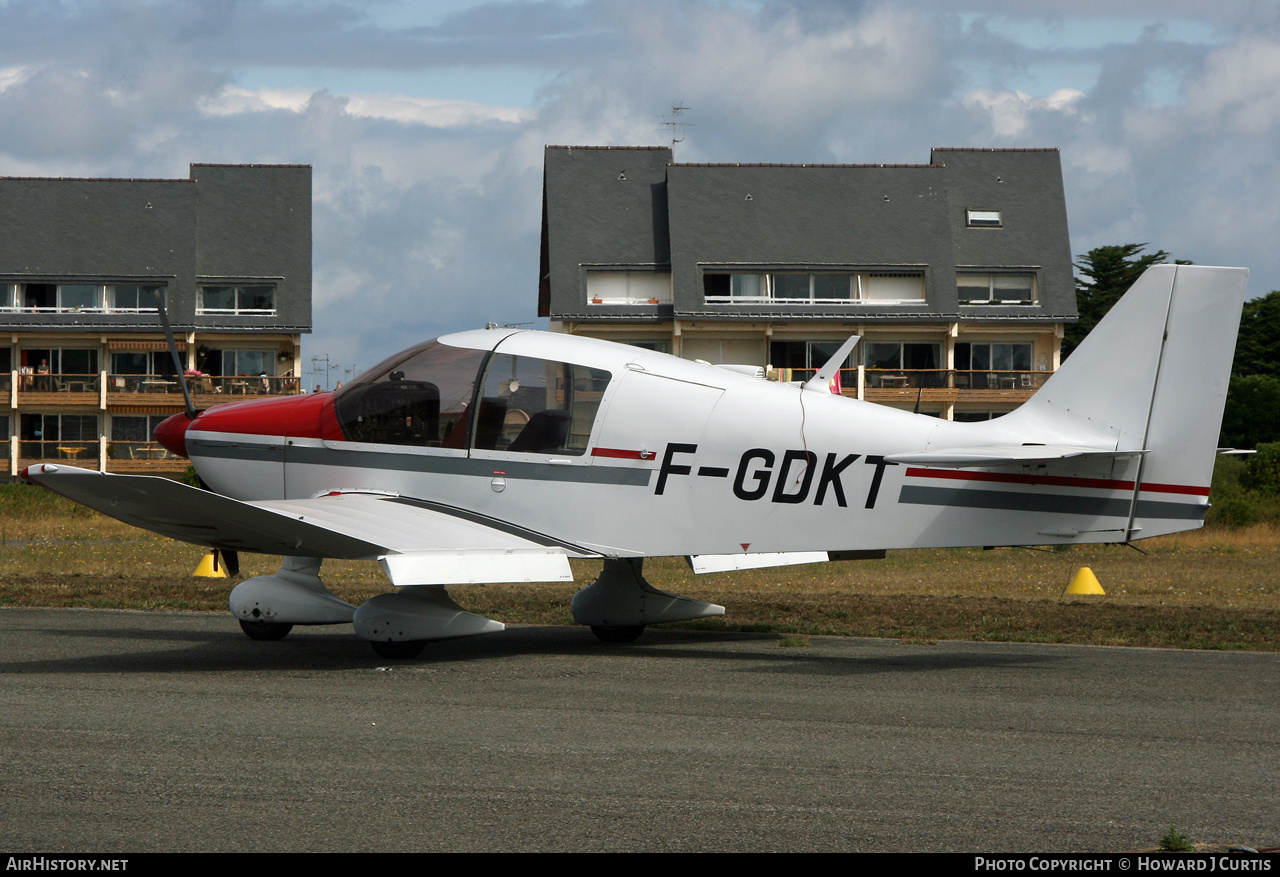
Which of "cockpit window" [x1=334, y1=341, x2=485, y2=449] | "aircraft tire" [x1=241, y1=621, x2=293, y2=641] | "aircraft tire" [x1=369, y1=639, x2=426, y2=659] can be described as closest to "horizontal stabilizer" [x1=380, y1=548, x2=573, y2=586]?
"aircraft tire" [x1=369, y1=639, x2=426, y2=659]

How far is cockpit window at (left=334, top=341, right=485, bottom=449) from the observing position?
10.9m

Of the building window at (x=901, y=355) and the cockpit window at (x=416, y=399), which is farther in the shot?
the building window at (x=901, y=355)

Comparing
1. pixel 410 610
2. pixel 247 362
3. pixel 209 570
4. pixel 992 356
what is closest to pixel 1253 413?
pixel 992 356

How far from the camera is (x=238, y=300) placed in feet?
176

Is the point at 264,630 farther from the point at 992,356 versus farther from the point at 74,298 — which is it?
the point at 74,298

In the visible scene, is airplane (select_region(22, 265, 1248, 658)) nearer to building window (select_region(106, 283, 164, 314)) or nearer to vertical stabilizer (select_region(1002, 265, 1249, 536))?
vertical stabilizer (select_region(1002, 265, 1249, 536))

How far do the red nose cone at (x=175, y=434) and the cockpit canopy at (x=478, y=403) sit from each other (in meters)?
1.89

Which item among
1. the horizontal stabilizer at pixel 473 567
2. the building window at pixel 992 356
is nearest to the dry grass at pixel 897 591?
the horizontal stabilizer at pixel 473 567

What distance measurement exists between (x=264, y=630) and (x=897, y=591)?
30.0ft

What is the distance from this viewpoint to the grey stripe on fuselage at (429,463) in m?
10.6

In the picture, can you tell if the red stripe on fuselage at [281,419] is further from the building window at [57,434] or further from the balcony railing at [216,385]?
the building window at [57,434]

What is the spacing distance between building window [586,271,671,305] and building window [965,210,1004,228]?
45.6 feet
